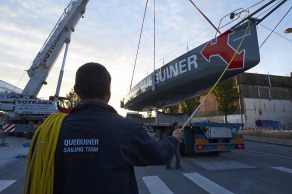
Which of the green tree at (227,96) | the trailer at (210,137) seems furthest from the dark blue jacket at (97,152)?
the green tree at (227,96)

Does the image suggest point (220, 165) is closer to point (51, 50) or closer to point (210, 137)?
point (210, 137)

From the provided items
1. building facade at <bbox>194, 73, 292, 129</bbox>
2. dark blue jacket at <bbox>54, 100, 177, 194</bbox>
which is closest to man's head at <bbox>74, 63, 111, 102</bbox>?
dark blue jacket at <bbox>54, 100, 177, 194</bbox>

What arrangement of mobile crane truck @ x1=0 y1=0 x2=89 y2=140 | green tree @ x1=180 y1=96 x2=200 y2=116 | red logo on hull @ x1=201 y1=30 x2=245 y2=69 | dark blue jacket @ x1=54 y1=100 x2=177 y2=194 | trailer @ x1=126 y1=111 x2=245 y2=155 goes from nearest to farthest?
dark blue jacket @ x1=54 y1=100 x2=177 y2=194, red logo on hull @ x1=201 y1=30 x2=245 y2=69, trailer @ x1=126 y1=111 x2=245 y2=155, mobile crane truck @ x1=0 y1=0 x2=89 y2=140, green tree @ x1=180 y1=96 x2=200 y2=116

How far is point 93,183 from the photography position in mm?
1653

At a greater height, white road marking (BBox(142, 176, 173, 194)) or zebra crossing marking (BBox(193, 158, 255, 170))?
zebra crossing marking (BBox(193, 158, 255, 170))

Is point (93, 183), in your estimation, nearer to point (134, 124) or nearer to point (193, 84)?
point (134, 124)

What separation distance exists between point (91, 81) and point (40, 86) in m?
19.3

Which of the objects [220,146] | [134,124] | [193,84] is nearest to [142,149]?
[134,124]

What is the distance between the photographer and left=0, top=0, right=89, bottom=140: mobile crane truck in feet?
63.5

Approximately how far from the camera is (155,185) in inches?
249

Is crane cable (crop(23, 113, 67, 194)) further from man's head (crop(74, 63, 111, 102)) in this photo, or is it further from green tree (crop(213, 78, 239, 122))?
green tree (crop(213, 78, 239, 122))

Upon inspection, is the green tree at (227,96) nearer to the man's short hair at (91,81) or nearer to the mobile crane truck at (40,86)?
the mobile crane truck at (40,86)

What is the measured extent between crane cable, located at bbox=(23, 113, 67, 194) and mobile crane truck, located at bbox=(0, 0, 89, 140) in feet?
59.2

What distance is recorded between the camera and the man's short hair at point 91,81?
1.97 metres
